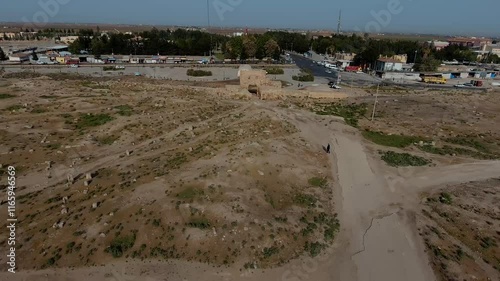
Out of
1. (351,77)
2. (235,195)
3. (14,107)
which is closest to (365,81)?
(351,77)

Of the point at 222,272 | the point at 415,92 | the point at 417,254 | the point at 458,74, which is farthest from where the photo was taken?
the point at 458,74

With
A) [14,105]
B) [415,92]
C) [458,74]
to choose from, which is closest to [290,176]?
[14,105]

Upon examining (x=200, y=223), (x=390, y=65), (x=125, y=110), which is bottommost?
(x=200, y=223)

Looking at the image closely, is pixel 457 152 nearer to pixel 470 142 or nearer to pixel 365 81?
pixel 470 142

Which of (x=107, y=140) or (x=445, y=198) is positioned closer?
(x=445, y=198)

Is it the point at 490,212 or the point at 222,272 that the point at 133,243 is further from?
the point at 490,212
